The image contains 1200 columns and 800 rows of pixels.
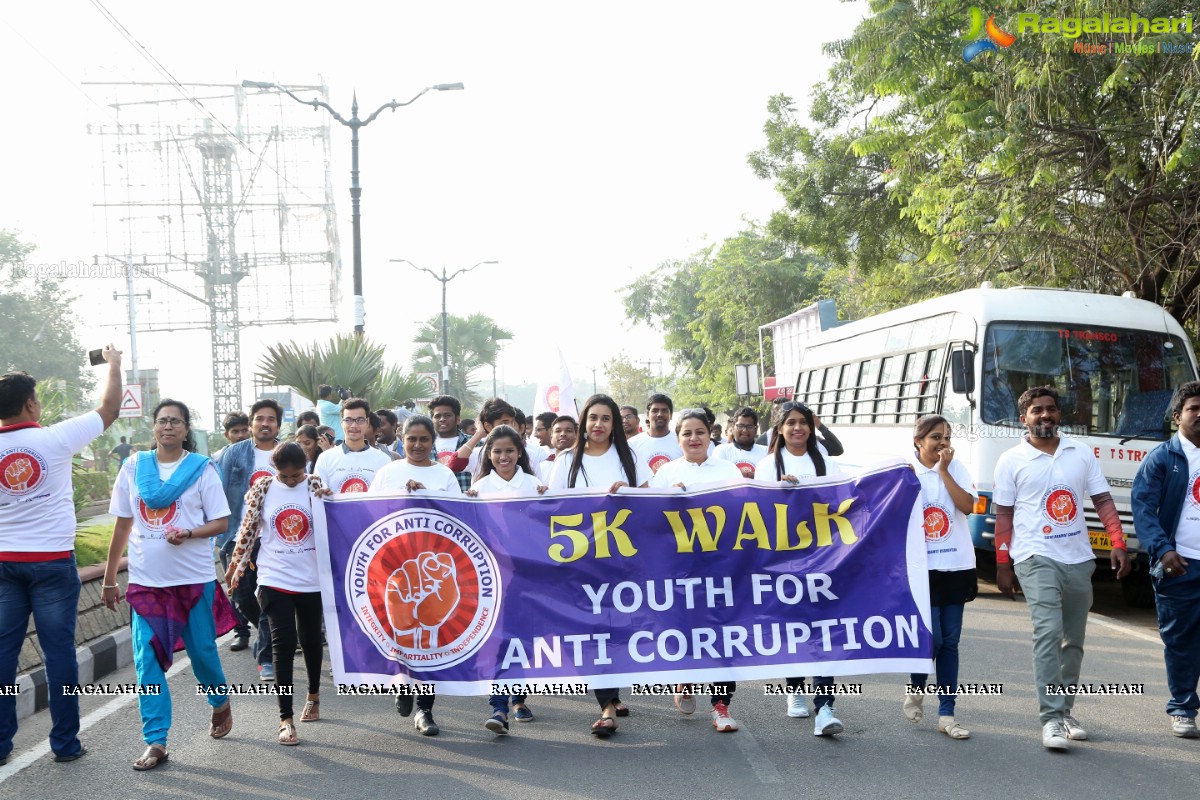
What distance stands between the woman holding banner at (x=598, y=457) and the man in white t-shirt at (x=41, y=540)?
8.17ft

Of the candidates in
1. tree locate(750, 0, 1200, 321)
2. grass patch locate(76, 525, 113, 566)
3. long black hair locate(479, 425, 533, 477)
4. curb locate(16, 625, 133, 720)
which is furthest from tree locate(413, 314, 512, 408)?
long black hair locate(479, 425, 533, 477)

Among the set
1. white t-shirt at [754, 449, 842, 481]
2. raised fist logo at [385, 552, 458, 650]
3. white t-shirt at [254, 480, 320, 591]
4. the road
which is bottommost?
the road

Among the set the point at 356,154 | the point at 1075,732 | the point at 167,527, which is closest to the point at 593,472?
the point at 167,527

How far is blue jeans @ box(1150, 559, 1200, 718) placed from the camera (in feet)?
20.5

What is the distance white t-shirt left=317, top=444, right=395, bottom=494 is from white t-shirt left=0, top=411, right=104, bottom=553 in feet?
6.51

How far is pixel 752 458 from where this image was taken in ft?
33.7

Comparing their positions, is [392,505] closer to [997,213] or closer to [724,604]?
[724,604]

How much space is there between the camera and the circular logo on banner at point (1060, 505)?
6176 millimetres

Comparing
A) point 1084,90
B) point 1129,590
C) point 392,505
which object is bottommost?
point 1129,590

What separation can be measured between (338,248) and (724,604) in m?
60.7

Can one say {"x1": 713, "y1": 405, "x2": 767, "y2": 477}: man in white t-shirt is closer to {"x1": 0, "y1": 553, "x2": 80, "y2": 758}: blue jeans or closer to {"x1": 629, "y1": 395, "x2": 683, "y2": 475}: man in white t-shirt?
{"x1": 629, "y1": 395, "x2": 683, "y2": 475}: man in white t-shirt

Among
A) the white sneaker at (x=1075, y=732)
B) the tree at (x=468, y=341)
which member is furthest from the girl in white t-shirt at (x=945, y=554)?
the tree at (x=468, y=341)

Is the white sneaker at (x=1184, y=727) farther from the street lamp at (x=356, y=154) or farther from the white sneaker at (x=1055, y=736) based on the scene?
the street lamp at (x=356, y=154)

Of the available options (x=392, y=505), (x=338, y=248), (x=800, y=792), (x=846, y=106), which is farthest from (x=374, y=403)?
(x=338, y=248)
